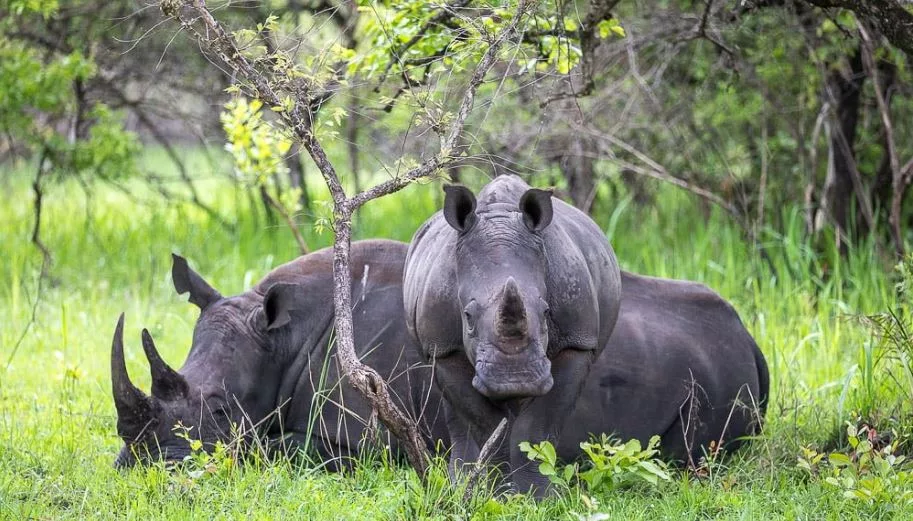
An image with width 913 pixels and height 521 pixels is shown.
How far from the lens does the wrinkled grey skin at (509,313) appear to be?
4.08m

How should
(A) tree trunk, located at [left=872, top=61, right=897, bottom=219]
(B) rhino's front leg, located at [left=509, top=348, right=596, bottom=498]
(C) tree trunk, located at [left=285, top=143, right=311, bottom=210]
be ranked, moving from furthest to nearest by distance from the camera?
(C) tree trunk, located at [left=285, top=143, right=311, bottom=210]
(A) tree trunk, located at [left=872, top=61, right=897, bottom=219]
(B) rhino's front leg, located at [left=509, top=348, right=596, bottom=498]

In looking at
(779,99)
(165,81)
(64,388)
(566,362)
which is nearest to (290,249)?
(165,81)

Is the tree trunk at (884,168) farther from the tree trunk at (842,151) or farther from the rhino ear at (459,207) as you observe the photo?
the rhino ear at (459,207)

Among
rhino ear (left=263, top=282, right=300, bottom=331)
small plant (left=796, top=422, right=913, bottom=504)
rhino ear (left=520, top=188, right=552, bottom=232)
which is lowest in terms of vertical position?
small plant (left=796, top=422, right=913, bottom=504)

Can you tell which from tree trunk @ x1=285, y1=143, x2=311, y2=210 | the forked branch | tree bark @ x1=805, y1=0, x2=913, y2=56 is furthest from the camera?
tree trunk @ x1=285, y1=143, x2=311, y2=210

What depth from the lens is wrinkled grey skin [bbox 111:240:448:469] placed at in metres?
5.37

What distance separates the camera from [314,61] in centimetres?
514

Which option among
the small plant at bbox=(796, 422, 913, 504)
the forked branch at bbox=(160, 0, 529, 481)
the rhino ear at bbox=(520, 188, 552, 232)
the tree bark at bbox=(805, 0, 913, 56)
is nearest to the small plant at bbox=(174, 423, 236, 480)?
the forked branch at bbox=(160, 0, 529, 481)

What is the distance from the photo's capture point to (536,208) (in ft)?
14.6

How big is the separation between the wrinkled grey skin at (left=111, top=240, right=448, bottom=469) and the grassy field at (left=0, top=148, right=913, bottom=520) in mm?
339

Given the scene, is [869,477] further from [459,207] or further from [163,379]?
[163,379]

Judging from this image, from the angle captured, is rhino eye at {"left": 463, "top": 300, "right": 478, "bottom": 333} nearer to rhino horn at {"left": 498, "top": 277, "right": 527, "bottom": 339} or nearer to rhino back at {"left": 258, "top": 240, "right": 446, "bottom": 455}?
rhino horn at {"left": 498, "top": 277, "right": 527, "bottom": 339}

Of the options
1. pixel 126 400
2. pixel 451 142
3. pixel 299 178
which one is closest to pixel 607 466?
pixel 451 142

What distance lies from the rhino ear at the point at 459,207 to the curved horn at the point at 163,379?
1.66 m
